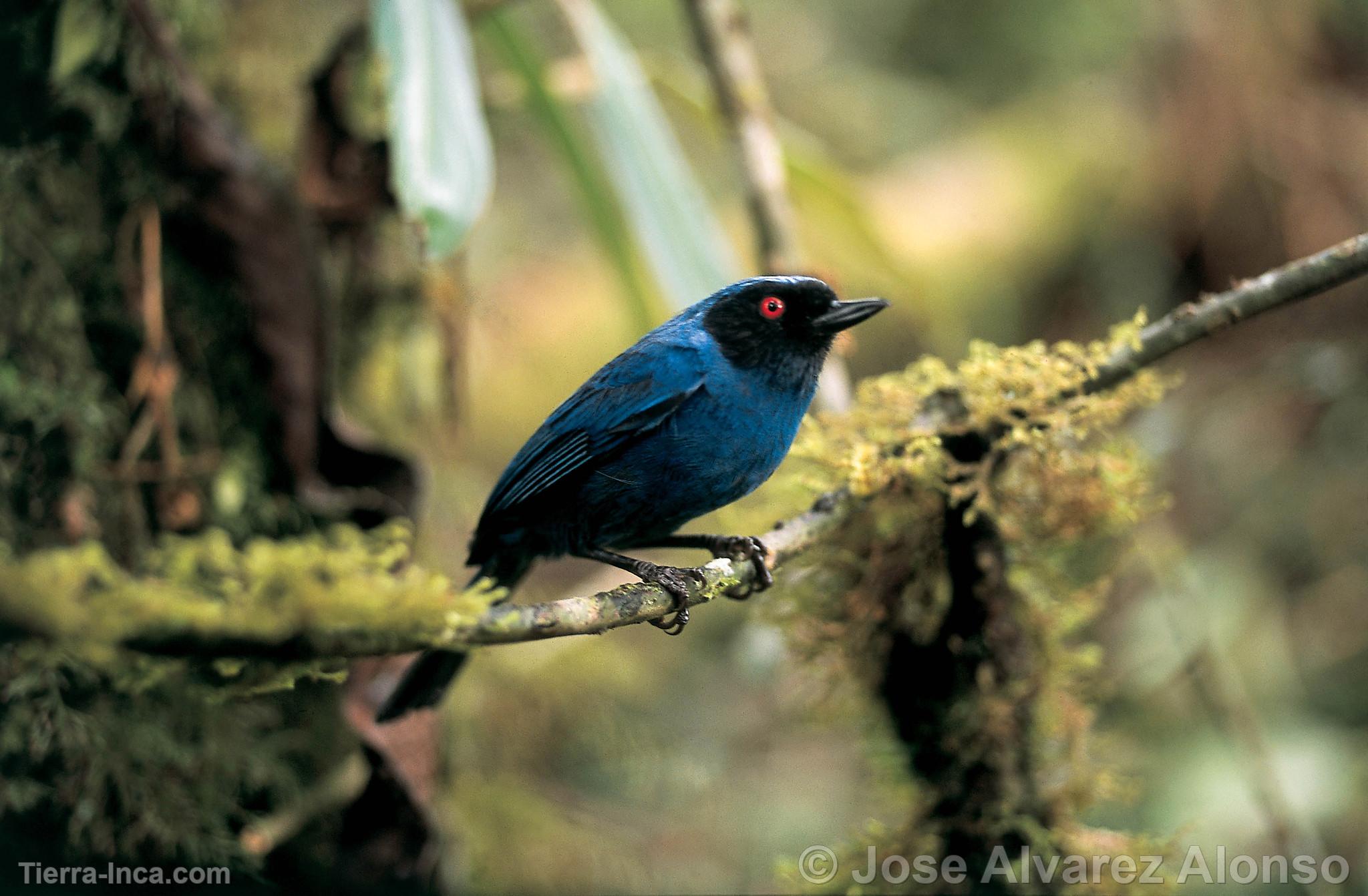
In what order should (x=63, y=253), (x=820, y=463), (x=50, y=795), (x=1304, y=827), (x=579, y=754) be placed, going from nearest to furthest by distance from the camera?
1. (x=820, y=463)
2. (x=50, y=795)
3. (x=63, y=253)
4. (x=1304, y=827)
5. (x=579, y=754)

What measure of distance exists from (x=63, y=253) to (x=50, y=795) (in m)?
1.53

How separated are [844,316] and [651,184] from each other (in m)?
0.95

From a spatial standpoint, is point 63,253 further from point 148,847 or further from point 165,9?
point 148,847

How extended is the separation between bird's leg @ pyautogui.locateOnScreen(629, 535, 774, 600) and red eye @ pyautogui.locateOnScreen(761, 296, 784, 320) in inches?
23.0

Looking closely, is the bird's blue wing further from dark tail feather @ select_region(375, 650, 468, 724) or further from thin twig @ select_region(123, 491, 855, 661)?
thin twig @ select_region(123, 491, 855, 661)

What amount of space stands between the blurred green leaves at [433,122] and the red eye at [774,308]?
762 mm

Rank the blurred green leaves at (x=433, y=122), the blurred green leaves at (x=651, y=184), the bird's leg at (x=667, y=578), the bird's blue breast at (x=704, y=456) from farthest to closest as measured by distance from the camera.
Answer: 1. the blurred green leaves at (x=651, y=184)
2. the bird's blue breast at (x=704, y=456)
3. the blurred green leaves at (x=433, y=122)
4. the bird's leg at (x=667, y=578)

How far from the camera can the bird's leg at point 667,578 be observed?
2.20 metres

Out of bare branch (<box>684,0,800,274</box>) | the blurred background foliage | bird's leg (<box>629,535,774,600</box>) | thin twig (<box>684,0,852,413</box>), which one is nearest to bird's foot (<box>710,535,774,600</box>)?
bird's leg (<box>629,535,774,600</box>)

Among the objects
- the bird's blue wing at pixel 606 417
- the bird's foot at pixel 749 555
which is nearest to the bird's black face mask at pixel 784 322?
the bird's blue wing at pixel 606 417

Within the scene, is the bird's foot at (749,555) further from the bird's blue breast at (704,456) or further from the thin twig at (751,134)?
the thin twig at (751,134)

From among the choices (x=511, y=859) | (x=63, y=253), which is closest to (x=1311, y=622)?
(x=511, y=859)

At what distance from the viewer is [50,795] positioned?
9.04 ft

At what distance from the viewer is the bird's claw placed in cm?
219
